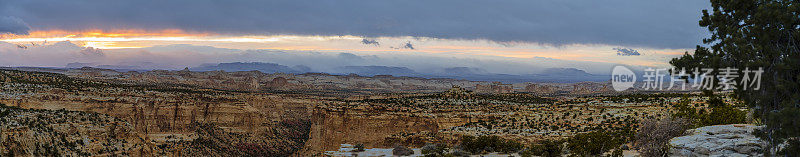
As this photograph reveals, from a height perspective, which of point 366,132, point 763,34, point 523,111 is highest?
point 763,34

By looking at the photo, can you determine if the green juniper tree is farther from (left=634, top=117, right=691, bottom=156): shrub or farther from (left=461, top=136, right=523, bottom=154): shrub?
(left=461, top=136, right=523, bottom=154): shrub

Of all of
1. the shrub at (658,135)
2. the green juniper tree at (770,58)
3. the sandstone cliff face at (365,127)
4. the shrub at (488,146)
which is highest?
the green juniper tree at (770,58)

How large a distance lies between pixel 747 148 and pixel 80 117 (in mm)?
39468

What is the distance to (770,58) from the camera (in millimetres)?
12078

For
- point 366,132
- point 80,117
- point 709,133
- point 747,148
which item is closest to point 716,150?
point 747,148

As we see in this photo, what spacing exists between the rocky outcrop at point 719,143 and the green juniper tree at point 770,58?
6.21 feet

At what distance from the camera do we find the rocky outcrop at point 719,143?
14648 millimetres

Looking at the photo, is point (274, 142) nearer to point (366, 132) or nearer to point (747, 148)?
point (366, 132)

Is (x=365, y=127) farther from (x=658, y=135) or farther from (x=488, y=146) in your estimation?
(x=658, y=135)

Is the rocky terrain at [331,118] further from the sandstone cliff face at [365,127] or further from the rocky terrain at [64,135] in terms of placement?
the rocky terrain at [64,135]

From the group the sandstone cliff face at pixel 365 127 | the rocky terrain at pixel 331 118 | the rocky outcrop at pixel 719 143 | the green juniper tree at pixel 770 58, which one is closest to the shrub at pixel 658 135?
the rocky outcrop at pixel 719 143

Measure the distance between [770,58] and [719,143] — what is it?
14.5 ft

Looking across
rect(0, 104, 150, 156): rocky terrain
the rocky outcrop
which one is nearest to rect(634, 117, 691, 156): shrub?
the rocky outcrop

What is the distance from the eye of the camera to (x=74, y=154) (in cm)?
2803
